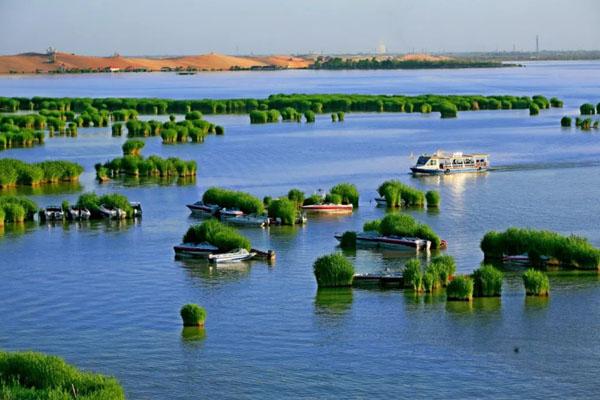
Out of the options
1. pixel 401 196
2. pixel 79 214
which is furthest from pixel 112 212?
pixel 401 196

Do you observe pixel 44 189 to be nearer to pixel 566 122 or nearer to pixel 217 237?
pixel 217 237

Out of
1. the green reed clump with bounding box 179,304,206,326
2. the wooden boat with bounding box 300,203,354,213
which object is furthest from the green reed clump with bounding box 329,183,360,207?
the green reed clump with bounding box 179,304,206,326

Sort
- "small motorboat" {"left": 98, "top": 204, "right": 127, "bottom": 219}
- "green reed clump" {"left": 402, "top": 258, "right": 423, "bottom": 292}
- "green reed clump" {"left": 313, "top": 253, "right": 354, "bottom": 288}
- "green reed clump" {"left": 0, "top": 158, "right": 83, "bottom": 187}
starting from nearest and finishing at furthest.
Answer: "green reed clump" {"left": 402, "top": 258, "right": 423, "bottom": 292}, "green reed clump" {"left": 313, "top": 253, "right": 354, "bottom": 288}, "small motorboat" {"left": 98, "top": 204, "right": 127, "bottom": 219}, "green reed clump" {"left": 0, "top": 158, "right": 83, "bottom": 187}

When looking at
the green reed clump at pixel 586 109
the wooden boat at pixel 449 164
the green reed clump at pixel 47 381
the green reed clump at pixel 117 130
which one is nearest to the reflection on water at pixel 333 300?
the green reed clump at pixel 47 381

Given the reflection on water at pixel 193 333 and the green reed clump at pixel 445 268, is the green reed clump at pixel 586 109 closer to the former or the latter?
the green reed clump at pixel 445 268

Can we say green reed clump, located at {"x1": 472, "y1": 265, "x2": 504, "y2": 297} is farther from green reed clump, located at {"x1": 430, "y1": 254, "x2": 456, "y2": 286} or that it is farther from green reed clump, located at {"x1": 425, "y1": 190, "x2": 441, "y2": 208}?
green reed clump, located at {"x1": 425, "y1": 190, "x2": 441, "y2": 208}

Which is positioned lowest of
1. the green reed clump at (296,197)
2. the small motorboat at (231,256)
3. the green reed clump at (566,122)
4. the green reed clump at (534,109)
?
the small motorboat at (231,256)

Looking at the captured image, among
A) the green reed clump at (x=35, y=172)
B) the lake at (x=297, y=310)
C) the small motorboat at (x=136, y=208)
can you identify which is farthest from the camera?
the green reed clump at (x=35, y=172)

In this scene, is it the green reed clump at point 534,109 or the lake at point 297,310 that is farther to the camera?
the green reed clump at point 534,109
